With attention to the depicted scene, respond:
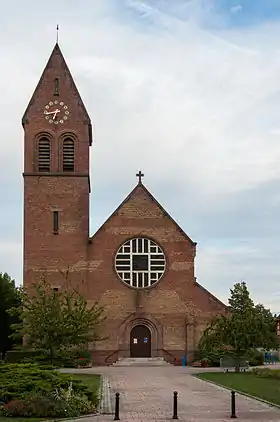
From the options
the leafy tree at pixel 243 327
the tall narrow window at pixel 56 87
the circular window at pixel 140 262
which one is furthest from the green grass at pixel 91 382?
the tall narrow window at pixel 56 87

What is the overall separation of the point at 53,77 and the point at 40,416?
4189 cm

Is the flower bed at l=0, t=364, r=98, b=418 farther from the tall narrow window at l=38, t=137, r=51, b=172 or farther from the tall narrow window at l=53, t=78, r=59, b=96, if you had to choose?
the tall narrow window at l=53, t=78, r=59, b=96

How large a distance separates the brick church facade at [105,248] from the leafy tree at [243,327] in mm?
8423

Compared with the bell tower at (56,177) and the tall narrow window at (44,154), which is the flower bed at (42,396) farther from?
the tall narrow window at (44,154)

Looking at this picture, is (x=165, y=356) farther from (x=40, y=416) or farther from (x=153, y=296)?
(x=40, y=416)

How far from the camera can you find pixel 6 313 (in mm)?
58906

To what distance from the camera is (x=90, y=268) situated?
A: 55.0 meters

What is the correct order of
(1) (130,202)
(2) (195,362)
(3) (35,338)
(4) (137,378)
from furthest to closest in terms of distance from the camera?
1. (1) (130,202)
2. (2) (195,362)
3. (3) (35,338)
4. (4) (137,378)

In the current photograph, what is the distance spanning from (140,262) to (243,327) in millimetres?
14454

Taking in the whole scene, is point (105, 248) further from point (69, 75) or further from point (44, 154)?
point (69, 75)

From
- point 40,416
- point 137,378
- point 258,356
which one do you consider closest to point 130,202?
point 258,356

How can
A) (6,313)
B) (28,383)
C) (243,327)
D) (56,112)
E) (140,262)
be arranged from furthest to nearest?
(6,313), (56,112), (140,262), (243,327), (28,383)

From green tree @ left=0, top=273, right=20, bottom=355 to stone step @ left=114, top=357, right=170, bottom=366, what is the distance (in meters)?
10.1

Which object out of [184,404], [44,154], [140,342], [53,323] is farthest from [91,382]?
[44,154]
